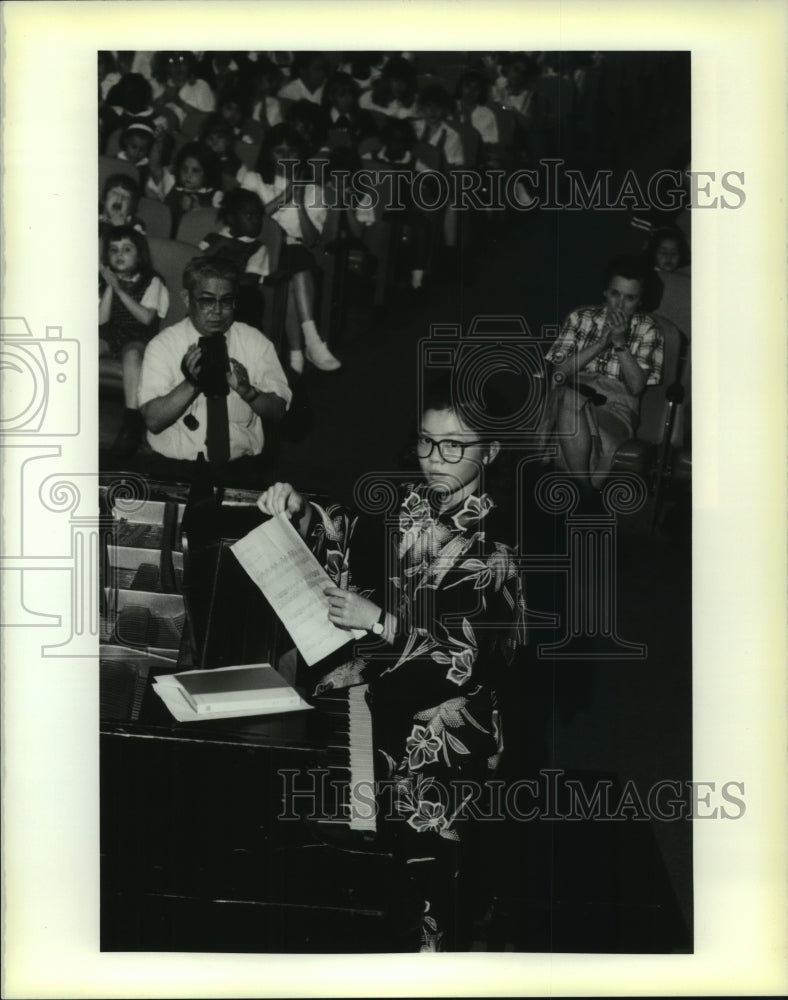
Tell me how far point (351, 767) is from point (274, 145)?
1953 mm

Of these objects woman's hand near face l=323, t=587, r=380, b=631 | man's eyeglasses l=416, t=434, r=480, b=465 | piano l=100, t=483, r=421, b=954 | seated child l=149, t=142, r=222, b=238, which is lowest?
piano l=100, t=483, r=421, b=954

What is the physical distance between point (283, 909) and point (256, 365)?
1696 mm

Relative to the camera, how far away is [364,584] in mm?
3877

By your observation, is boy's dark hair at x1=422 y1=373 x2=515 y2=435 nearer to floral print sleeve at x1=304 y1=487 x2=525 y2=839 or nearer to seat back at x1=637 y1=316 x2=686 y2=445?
floral print sleeve at x1=304 y1=487 x2=525 y2=839

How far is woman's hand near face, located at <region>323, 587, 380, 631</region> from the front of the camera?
3.87m

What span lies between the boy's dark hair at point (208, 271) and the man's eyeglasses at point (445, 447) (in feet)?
2.48

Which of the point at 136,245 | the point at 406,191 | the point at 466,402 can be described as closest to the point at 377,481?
the point at 466,402

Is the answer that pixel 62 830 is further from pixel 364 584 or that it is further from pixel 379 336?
pixel 379 336

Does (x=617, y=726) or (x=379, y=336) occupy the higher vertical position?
(x=379, y=336)

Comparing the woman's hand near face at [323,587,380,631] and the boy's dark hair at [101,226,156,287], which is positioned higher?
the boy's dark hair at [101,226,156,287]

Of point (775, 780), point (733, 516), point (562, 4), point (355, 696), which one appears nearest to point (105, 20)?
point (562, 4)

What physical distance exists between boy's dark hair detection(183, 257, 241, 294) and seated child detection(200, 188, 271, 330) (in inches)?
0.6

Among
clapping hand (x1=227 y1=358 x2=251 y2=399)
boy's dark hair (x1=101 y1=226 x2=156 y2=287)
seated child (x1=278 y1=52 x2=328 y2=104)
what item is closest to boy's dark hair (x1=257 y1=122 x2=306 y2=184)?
seated child (x1=278 y1=52 x2=328 y2=104)

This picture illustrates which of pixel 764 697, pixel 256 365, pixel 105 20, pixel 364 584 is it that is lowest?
pixel 764 697
